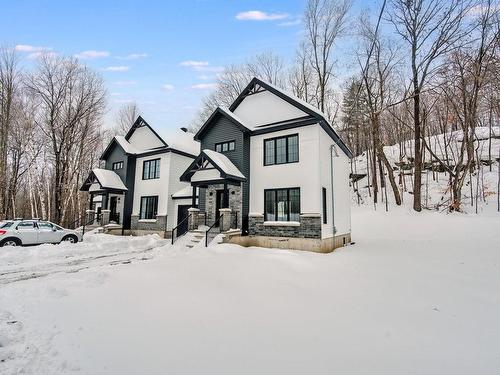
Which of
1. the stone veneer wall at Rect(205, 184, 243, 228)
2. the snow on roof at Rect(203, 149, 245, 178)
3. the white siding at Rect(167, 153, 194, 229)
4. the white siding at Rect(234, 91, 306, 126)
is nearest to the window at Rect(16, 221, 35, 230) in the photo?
the white siding at Rect(167, 153, 194, 229)

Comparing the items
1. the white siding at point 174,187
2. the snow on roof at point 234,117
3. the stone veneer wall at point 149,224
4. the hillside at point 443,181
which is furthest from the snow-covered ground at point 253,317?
the hillside at point 443,181

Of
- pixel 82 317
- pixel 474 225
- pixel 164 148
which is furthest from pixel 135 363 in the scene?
pixel 474 225

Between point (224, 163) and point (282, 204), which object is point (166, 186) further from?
point (282, 204)

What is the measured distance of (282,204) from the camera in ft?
42.2

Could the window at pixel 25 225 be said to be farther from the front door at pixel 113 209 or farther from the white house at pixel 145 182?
the front door at pixel 113 209

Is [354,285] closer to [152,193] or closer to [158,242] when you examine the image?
[158,242]

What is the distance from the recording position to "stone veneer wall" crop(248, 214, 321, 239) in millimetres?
11703

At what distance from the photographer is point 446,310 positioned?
5.38m

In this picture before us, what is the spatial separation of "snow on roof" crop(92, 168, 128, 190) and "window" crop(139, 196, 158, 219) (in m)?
1.99

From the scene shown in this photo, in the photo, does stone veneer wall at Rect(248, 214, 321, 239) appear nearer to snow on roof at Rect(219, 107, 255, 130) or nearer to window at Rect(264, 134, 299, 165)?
window at Rect(264, 134, 299, 165)

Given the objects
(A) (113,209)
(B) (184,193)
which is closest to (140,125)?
(A) (113,209)

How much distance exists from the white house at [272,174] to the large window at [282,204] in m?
0.05

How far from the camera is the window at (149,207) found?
744 inches

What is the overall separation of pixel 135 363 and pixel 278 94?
13042mm
